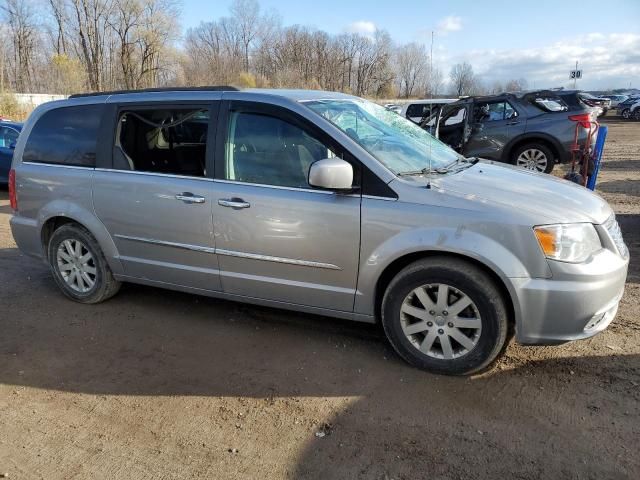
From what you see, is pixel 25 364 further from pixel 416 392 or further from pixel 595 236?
pixel 595 236

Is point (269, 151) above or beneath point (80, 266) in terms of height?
above

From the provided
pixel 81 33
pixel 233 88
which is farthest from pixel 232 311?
pixel 81 33

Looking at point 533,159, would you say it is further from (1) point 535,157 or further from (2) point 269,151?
(2) point 269,151

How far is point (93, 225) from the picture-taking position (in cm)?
448

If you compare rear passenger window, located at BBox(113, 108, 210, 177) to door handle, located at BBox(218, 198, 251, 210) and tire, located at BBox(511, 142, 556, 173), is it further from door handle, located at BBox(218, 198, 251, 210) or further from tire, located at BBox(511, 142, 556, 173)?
tire, located at BBox(511, 142, 556, 173)

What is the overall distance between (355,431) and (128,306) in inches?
108

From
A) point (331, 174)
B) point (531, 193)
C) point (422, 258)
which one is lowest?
point (422, 258)

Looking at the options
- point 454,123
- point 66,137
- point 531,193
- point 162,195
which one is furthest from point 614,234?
point 454,123

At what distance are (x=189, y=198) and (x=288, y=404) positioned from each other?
5.63 feet

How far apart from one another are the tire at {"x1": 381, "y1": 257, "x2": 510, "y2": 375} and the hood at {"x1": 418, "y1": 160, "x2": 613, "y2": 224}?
18.1 inches

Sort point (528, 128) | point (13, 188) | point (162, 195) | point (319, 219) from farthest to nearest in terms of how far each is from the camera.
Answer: point (528, 128), point (13, 188), point (162, 195), point (319, 219)

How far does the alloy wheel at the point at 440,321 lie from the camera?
129 inches

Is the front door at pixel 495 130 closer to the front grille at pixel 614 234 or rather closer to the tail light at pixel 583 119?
the tail light at pixel 583 119

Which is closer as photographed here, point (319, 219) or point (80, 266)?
point (319, 219)
